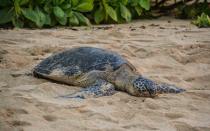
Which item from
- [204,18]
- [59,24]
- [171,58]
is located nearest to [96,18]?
[59,24]

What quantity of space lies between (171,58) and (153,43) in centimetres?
64

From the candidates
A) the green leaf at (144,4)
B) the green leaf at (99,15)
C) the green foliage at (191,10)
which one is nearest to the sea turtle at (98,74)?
the green leaf at (99,15)

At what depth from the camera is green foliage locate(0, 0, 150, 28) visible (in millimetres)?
6926

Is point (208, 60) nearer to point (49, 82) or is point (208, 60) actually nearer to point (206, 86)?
point (206, 86)

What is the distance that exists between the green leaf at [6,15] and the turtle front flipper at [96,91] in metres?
3.34

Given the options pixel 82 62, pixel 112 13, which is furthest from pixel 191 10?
pixel 82 62

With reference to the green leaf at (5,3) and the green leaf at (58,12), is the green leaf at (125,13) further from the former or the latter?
the green leaf at (5,3)

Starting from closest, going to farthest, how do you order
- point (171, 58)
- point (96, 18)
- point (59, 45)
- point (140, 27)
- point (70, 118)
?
1. point (70, 118)
2. point (171, 58)
3. point (59, 45)
4. point (140, 27)
5. point (96, 18)

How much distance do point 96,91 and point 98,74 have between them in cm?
29

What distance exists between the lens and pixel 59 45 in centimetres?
542

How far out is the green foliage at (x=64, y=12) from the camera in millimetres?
6926

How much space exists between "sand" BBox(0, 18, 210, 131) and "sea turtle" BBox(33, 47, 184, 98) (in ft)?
0.23

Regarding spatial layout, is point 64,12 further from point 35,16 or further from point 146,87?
point 146,87

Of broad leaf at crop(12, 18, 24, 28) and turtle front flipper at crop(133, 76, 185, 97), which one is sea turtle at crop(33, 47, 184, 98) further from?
broad leaf at crop(12, 18, 24, 28)
